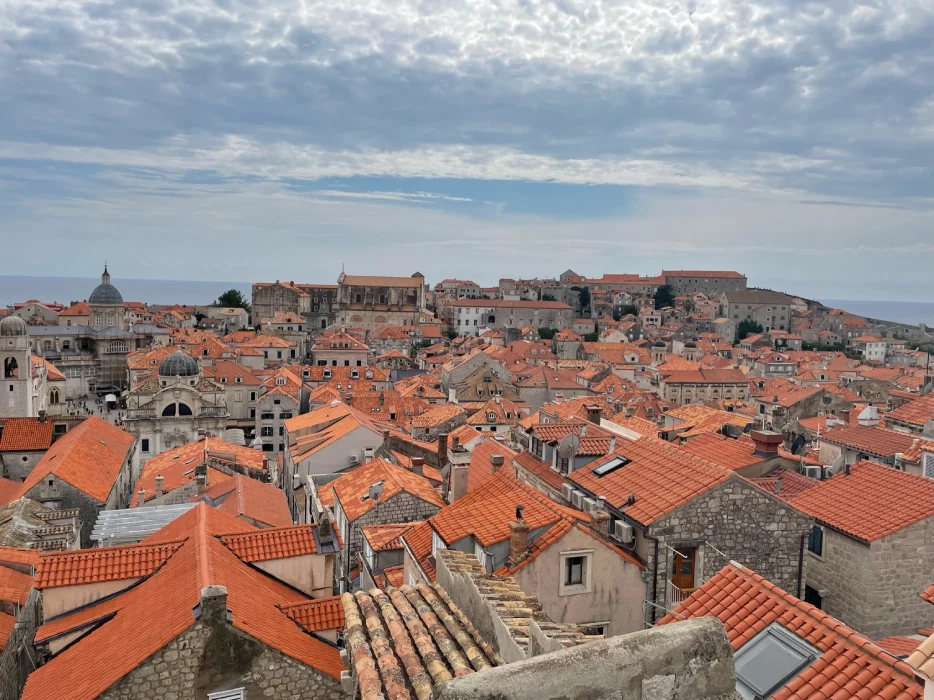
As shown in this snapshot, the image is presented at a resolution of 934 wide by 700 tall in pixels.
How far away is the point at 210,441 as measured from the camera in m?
37.1

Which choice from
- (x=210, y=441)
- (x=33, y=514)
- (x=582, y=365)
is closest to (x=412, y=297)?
(x=582, y=365)

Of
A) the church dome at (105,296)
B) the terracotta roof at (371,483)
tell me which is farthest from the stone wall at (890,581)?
the church dome at (105,296)

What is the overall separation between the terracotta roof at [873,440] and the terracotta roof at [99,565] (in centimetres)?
2112

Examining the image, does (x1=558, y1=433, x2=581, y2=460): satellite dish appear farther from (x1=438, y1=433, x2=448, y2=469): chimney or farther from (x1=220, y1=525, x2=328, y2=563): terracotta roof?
(x1=438, y1=433, x2=448, y2=469): chimney

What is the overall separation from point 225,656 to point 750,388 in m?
82.6

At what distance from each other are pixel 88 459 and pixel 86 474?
7.15 feet

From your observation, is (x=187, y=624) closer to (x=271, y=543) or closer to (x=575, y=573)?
(x=271, y=543)

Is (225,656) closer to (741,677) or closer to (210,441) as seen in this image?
(741,677)

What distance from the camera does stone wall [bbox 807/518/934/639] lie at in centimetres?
1178

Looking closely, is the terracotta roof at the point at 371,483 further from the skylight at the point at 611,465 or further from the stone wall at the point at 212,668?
the stone wall at the point at 212,668

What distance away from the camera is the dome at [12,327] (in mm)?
46219

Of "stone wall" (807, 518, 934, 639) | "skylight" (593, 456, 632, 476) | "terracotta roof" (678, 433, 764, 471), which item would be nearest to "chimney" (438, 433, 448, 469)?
"terracotta roof" (678, 433, 764, 471)

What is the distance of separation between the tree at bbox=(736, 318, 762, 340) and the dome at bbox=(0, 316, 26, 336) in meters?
129

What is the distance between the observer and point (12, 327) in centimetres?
4644
